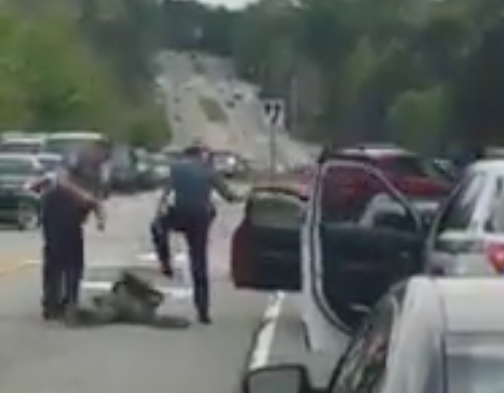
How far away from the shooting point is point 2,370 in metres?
16.6

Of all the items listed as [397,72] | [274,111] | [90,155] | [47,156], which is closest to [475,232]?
[90,155]

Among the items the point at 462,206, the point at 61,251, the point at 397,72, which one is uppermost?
the point at 462,206

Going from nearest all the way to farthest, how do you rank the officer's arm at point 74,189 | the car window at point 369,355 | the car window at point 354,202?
the car window at point 369,355
the car window at point 354,202
the officer's arm at point 74,189

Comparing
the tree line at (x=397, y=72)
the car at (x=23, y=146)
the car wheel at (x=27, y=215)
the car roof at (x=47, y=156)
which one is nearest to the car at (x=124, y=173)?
the tree line at (x=397, y=72)

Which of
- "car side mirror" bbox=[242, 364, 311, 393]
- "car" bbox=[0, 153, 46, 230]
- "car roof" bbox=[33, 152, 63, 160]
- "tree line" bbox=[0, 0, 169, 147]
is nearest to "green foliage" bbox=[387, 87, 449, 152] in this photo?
"tree line" bbox=[0, 0, 169, 147]

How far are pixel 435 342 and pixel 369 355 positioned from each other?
0.71 meters

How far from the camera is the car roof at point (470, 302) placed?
19.0 ft

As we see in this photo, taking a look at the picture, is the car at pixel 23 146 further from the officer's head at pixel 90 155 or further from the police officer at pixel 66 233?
the police officer at pixel 66 233

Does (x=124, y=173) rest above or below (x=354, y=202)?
below

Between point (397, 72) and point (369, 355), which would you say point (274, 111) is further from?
point (397, 72)

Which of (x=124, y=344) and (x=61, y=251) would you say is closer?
(x=124, y=344)

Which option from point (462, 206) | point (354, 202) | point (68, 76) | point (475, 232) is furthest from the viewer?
point (68, 76)

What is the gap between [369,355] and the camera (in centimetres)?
638

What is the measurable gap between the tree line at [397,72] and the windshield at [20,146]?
1449cm
